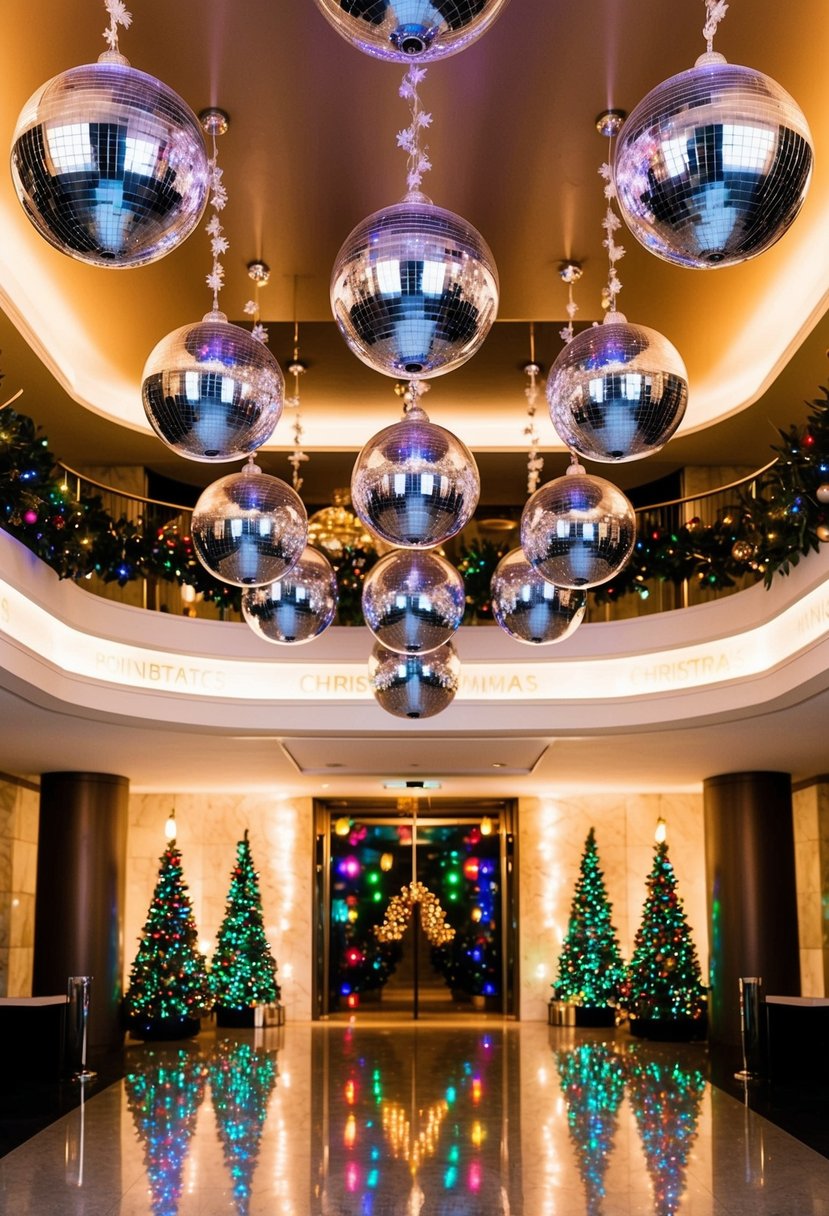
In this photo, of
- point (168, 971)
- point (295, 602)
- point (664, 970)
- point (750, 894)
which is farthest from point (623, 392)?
point (168, 971)

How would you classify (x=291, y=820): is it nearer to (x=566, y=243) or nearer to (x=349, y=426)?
(x=349, y=426)

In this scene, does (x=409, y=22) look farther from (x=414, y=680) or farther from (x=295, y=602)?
(x=414, y=680)

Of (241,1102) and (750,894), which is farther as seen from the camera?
(750,894)

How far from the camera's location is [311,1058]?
40.2 feet

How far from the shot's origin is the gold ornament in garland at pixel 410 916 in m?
16.8

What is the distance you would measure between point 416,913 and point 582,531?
1298cm

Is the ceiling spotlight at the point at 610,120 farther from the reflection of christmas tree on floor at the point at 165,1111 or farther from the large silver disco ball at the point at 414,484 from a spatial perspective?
the reflection of christmas tree on floor at the point at 165,1111

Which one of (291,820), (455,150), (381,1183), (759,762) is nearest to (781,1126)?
(381,1183)

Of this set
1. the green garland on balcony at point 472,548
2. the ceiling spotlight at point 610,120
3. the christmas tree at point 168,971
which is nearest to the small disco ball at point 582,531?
the ceiling spotlight at point 610,120

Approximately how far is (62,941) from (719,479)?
28.6ft

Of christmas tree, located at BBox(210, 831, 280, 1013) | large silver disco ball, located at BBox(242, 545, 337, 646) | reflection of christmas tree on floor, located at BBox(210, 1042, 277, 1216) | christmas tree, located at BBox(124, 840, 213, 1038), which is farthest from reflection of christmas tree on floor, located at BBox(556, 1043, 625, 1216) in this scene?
christmas tree, located at BBox(124, 840, 213, 1038)

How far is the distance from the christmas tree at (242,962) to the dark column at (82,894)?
1.62 meters

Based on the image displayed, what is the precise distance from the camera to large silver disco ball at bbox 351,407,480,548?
14.2 ft

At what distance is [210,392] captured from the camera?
410 cm
